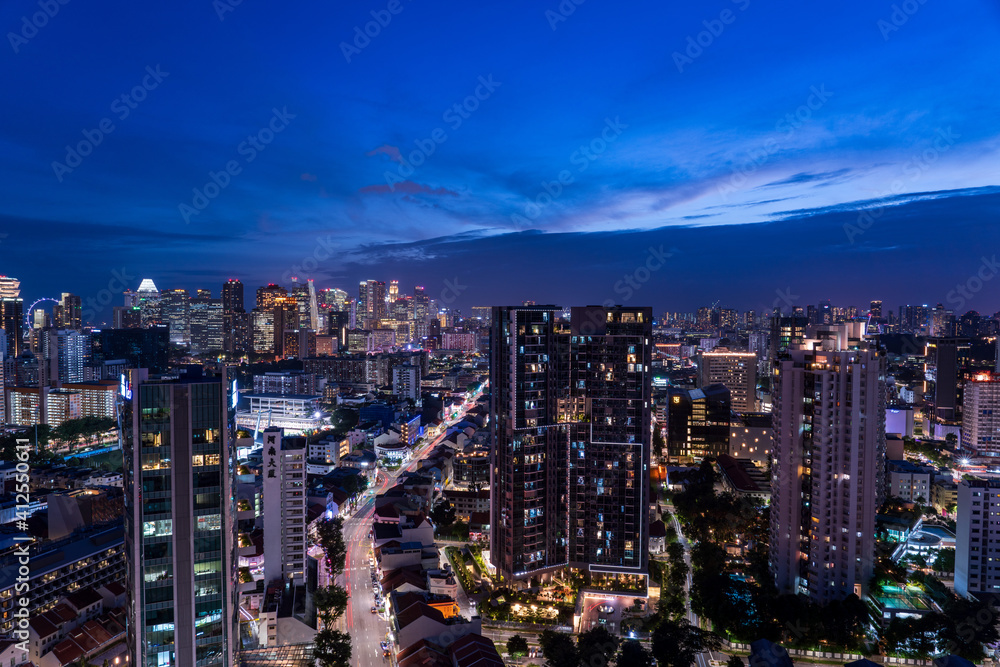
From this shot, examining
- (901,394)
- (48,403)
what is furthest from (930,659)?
(48,403)

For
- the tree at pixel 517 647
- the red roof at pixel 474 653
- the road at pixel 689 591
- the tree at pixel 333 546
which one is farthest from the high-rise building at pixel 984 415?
the tree at pixel 333 546

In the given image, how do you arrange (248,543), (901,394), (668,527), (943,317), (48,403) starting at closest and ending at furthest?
(248,543) < (668,527) < (48,403) < (901,394) < (943,317)

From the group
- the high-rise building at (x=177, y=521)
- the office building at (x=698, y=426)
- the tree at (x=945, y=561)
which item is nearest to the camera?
the high-rise building at (x=177, y=521)

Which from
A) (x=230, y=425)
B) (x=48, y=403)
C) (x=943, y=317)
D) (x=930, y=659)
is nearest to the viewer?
(x=230, y=425)

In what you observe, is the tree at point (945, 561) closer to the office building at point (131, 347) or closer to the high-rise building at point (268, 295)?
the office building at point (131, 347)

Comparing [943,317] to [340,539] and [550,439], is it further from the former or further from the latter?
[340,539]

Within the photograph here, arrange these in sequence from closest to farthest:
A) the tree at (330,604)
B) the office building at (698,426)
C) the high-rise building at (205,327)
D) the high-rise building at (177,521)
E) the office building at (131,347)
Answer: the high-rise building at (177,521), the tree at (330,604), the office building at (698,426), the office building at (131,347), the high-rise building at (205,327)

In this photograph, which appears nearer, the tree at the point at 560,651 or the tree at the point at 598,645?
the tree at the point at 560,651
